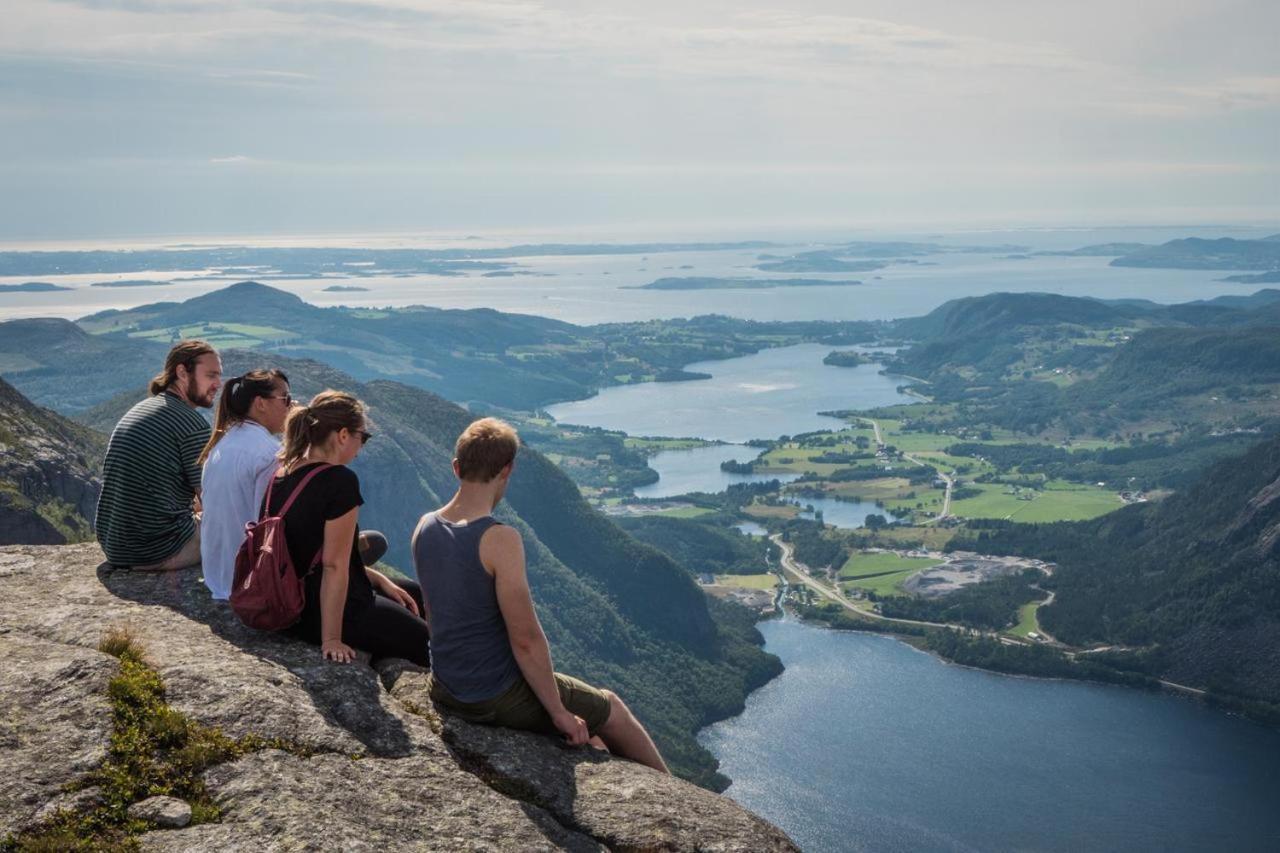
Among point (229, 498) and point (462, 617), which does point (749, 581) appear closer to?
point (229, 498)

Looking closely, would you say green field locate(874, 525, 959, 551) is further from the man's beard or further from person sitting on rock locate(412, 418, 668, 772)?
person sitting on rock locate(412, 418, 668, 772)

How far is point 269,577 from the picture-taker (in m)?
8.74

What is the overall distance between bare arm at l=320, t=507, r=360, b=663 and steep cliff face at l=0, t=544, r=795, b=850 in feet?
0.45

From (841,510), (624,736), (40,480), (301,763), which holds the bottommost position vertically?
(841,510)

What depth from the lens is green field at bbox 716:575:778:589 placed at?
120 m

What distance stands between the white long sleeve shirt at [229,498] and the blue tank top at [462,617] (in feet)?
7.20

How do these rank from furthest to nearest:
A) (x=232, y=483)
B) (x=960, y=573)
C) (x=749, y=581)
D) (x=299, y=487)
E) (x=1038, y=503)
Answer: (x=1038, y=503)
(x=749, y=581)
(x=960, y=573)
(x=232, y=483)
(x=299, y=487)

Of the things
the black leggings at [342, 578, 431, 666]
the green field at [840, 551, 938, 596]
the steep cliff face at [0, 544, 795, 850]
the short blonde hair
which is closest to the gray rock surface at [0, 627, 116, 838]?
the steep cliff face at [0, 544, 795, 850]

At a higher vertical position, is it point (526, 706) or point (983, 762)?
point (526, 706)

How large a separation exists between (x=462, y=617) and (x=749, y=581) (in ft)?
381

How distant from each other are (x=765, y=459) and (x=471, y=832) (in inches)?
6217

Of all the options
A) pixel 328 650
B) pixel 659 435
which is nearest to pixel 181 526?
pixel 328 650

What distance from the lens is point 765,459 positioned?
164 metres

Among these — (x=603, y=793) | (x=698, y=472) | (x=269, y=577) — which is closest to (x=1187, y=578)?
(x=698, y=472)
